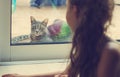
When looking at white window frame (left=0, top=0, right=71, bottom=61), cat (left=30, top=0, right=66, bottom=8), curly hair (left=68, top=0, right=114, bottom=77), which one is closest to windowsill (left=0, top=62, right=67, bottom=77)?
white window frame (left=0, top=0, right=71, bottom=61)

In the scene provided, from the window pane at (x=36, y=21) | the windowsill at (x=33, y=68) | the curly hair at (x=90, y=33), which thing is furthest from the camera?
the window pane at (x=36, y=21)

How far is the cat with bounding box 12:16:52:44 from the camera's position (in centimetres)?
165

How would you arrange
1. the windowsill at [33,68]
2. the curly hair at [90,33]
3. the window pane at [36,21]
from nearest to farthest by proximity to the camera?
the curly hair at [90,33] < the windowsill at [33,68] < the window pane at [36,21]

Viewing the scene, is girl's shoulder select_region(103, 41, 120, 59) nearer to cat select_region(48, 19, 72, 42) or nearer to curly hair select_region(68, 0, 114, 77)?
curly hair select_region(68, 0, 114, 77)

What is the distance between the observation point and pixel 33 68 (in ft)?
5.16

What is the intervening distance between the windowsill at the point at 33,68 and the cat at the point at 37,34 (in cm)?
15

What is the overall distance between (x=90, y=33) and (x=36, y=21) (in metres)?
0.69

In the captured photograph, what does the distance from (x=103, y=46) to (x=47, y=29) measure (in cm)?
71

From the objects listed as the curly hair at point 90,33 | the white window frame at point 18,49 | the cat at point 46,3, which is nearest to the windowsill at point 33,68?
the white window frame at point 18,49

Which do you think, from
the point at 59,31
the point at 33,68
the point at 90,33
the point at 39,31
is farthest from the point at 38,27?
the point at 90,33

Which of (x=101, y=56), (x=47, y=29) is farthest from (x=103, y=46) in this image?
(x=47, y=29)

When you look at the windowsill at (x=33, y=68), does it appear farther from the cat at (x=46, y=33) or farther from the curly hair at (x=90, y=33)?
the curly hair at (x=90, y=33)

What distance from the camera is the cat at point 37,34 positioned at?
165 centimetres

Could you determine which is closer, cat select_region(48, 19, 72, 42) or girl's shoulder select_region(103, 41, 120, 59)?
girl's shoulder select_region(103, 41, 120, 59)
